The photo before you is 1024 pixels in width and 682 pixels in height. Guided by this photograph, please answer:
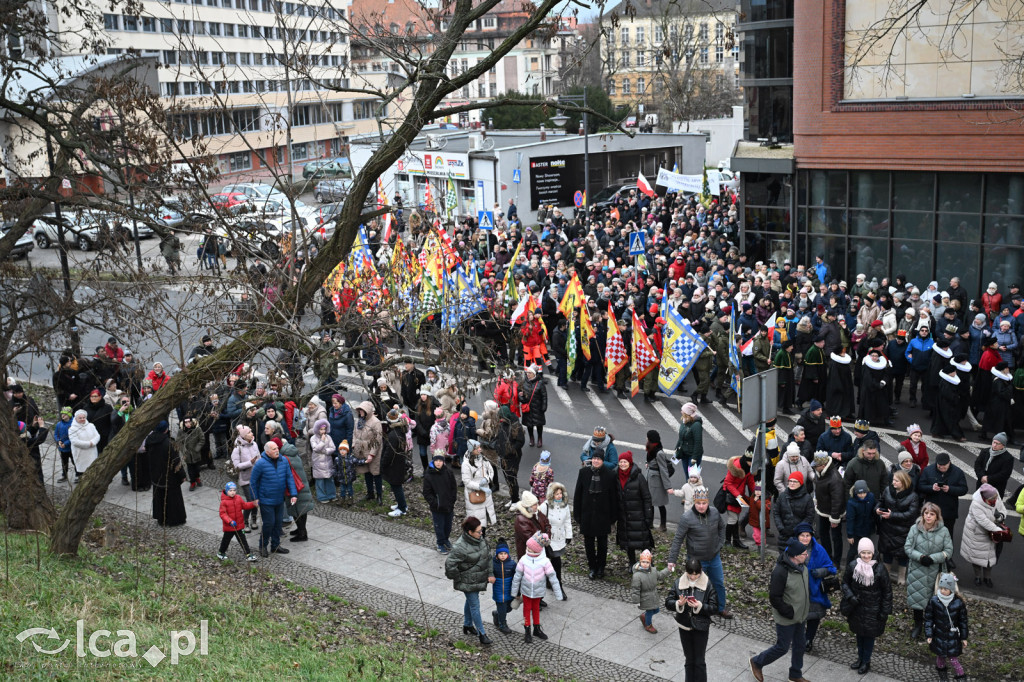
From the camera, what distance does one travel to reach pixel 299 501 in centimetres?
1385

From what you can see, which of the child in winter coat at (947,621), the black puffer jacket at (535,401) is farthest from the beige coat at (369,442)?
the child in winter coat at (947,621)

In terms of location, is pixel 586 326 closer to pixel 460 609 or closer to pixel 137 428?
pixel 460 609

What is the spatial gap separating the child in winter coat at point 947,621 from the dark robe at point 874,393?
299 inches

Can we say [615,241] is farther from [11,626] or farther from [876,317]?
[11,626]

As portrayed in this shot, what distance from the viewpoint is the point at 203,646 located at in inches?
364

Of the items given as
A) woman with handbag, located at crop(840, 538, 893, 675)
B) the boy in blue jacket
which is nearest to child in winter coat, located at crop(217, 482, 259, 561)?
woman with handbag, located at crop(840, 538, 893, 675)

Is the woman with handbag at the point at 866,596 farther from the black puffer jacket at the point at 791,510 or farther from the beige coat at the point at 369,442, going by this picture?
the beige coat at the point at 369,442

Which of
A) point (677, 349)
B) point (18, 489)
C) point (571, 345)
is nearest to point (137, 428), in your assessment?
point (18, 489)

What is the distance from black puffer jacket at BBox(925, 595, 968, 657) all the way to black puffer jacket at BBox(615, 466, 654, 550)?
11.7 ft

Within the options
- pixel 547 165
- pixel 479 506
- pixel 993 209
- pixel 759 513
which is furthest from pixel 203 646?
pixel 547 165

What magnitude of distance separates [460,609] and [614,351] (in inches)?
349

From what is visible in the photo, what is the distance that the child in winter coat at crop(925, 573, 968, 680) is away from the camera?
31.7 feet

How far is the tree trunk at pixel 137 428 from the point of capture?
9.84m

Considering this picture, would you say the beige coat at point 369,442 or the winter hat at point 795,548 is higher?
the winter hat at point 795,548
